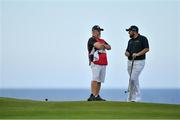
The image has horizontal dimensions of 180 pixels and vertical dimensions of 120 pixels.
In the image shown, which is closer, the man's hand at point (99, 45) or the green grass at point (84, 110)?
the green grass at point (84, 110)

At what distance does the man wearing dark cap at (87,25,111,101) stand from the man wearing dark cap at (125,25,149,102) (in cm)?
66

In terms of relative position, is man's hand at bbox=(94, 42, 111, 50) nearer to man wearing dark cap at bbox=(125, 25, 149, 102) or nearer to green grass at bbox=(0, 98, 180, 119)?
man wearing dark cap at bbox=(125, 25, 149, 102)

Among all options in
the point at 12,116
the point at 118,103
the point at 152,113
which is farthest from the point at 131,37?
the point at 12,116

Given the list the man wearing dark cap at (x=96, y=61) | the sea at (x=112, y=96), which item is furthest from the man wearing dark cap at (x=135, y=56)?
the man wearing dark cap at (x=96, y=61)

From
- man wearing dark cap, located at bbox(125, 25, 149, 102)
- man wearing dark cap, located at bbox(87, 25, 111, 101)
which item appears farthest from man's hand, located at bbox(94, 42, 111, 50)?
man wearing dark cap, located at bbox(125, 25, 149, 102)

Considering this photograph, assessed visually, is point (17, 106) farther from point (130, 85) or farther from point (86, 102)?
point (130, 85)

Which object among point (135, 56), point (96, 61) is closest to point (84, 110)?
point (96, 61)

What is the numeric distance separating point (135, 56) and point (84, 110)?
3.25 meters

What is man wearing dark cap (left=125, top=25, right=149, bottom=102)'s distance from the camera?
75.6 feet

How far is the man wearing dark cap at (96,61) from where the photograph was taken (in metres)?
23.2

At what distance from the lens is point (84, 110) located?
2048cm

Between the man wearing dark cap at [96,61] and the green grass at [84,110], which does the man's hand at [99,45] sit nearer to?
the man wearing dark cap at [96,61]

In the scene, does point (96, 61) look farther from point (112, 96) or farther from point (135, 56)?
point (112, 96)

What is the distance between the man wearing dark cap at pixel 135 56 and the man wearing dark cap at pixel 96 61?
26.2 inches
